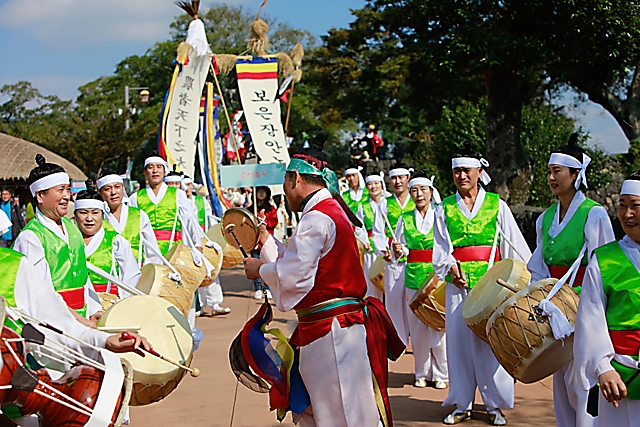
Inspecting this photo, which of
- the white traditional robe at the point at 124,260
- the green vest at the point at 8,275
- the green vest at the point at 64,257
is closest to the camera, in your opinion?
the green vest at the point at 8,275

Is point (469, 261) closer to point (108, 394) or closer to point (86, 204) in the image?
point (86, 204)

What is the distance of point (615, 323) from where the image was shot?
9.45 feet

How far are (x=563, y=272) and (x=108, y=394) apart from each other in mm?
2714

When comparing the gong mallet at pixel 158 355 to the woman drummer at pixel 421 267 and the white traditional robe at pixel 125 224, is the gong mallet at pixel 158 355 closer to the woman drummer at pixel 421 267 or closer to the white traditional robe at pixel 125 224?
the white traditional robe at pixel 125 224

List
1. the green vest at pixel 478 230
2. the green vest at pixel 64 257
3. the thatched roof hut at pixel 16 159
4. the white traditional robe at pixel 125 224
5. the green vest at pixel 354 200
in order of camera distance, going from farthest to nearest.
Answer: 1. the thatched roof hut at pixel 16 159
2. the green vest at pixel 354 200
3. the white traditional robe at pixel 125 224
4. the green vest at pixel 478 230
5. the green vest at pixel 64 257

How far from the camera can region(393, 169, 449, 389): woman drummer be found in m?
6.12

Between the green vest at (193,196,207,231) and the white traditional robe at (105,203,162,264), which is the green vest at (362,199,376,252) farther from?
the white traditional robe at (105,203,162,264)

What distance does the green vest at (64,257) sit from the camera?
3.71 metres

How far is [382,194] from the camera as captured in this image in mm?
8719

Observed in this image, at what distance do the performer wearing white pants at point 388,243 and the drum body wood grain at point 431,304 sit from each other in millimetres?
1157

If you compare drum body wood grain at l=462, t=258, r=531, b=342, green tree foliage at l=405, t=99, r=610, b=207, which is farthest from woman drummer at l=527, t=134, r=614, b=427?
green tree foliage at l=405, t=99, r=610, b=207

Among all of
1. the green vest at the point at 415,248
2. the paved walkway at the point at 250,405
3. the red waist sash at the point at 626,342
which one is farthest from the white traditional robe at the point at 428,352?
the red waist sash at the point at 626,342

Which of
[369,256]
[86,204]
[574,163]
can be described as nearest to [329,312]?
[574,163]

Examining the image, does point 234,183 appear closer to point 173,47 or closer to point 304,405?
point 304,405
